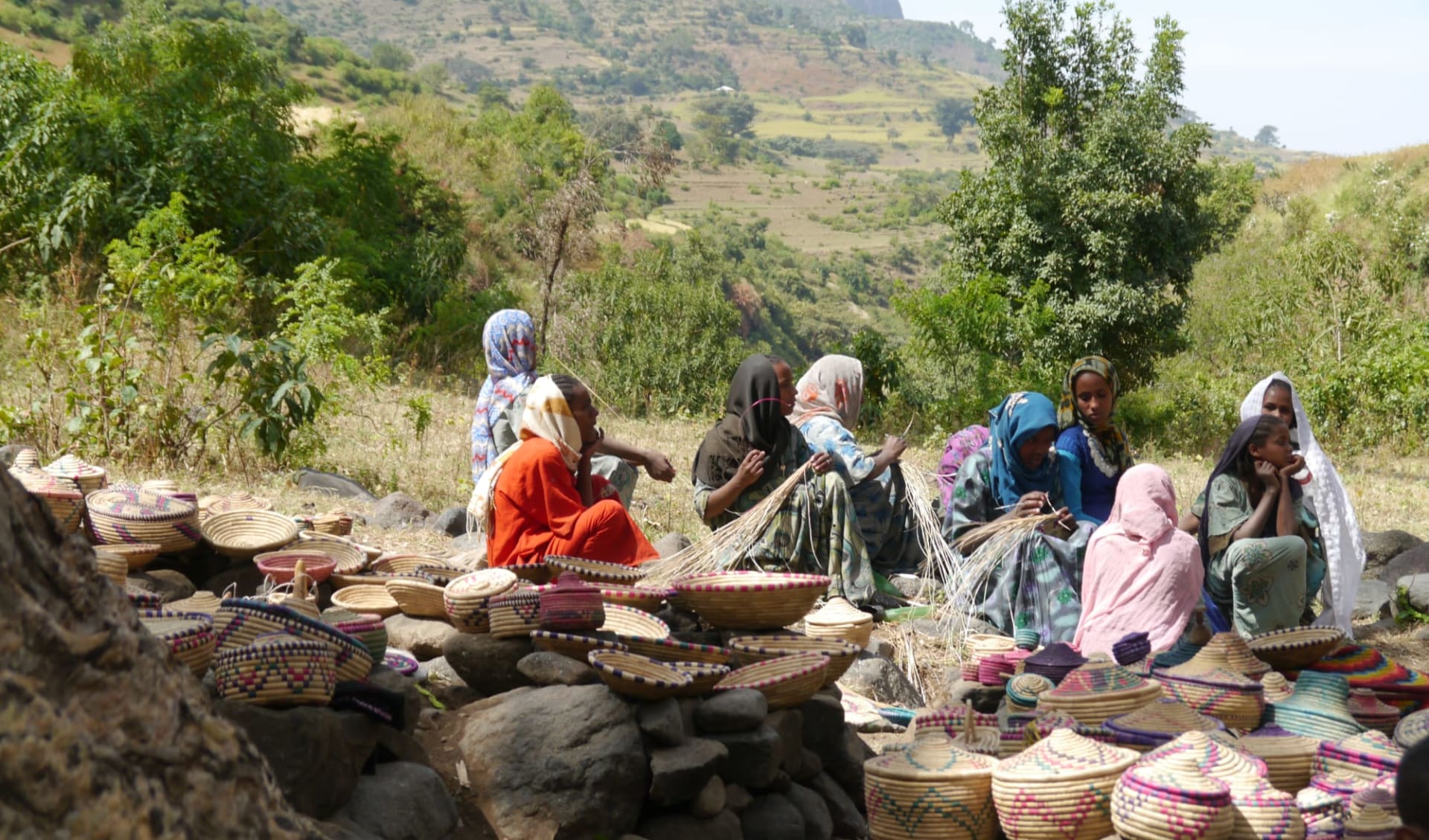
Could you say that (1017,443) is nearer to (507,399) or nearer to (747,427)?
(747,427)

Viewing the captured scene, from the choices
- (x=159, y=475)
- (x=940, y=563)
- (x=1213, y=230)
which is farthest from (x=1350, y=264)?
(x=159, y=475)

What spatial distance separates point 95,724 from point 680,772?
70.6 inches

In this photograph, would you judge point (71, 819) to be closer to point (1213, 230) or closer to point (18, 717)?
point (18, 717)

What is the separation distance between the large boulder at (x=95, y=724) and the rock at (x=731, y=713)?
66.3 inches

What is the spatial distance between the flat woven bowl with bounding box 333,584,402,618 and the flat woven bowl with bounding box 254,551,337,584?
3.3 inches

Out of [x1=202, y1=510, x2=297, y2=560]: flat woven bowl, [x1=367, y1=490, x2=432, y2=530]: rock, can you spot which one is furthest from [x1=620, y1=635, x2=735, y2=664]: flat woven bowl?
[x1=367, y1=490, x2=432, y2=530]: rock

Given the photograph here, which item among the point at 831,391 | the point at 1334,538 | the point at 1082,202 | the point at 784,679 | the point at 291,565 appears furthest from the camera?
the point at 1082,202

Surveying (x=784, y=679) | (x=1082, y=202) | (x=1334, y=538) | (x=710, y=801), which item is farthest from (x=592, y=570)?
(x=1082, y=202)

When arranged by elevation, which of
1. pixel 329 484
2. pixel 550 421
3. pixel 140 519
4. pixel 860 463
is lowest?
pixel 329 484

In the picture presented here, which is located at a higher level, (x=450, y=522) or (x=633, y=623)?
(x=633, y=623)

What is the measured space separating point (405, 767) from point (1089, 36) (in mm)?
14812

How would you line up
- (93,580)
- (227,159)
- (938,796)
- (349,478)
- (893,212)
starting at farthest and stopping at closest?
(893,212)
(227,159)
(349,478)
(938,796)
(93,580)

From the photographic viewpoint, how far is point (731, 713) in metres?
3.24

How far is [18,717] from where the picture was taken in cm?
130
